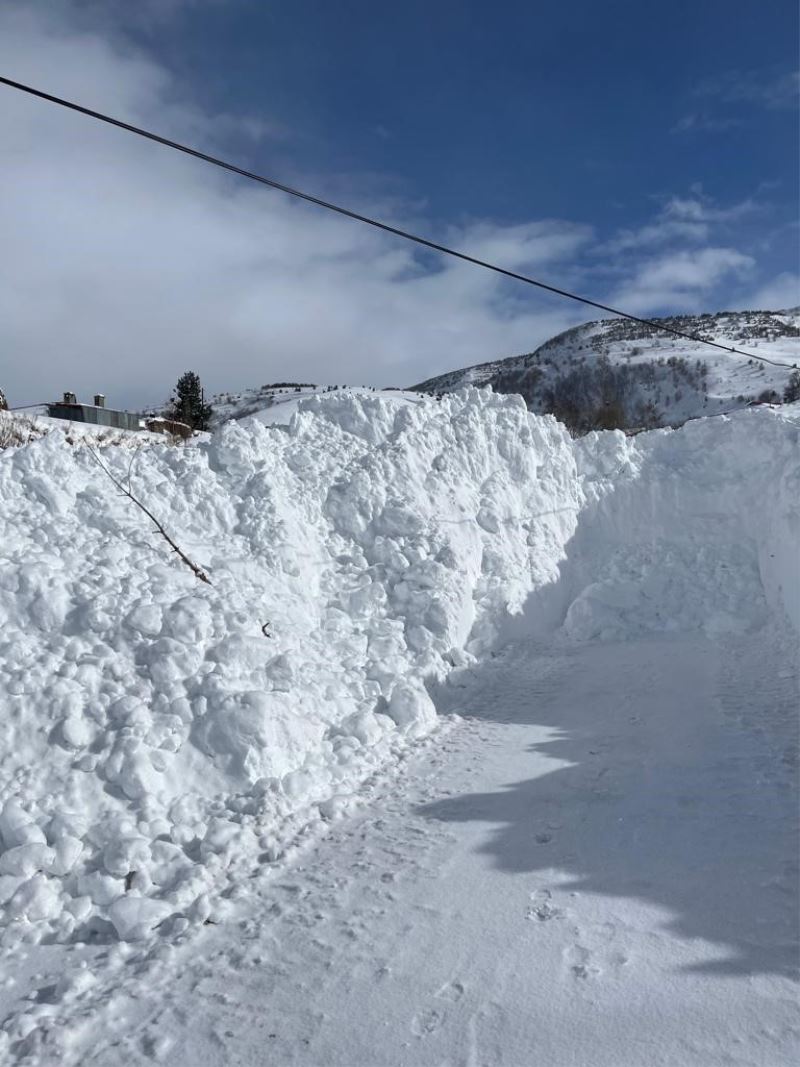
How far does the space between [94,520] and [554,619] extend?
23.9ft

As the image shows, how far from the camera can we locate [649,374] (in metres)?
90.2

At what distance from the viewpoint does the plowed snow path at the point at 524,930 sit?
3859 mm

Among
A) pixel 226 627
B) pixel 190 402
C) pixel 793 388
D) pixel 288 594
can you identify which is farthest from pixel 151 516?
pixel 793 388

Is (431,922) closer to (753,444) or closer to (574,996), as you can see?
(574,996)

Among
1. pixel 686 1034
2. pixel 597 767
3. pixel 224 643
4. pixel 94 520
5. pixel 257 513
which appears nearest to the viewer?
pixel 686 1034

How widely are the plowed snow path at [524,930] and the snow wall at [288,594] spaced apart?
28.0 inches

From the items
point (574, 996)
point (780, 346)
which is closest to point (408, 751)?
point (574, 996)

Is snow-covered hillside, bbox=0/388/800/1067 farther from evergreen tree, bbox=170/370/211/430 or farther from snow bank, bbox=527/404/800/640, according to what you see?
evergreen tree, bbox=170/370/211/430

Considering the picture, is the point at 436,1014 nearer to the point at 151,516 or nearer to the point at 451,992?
the point at 451,992

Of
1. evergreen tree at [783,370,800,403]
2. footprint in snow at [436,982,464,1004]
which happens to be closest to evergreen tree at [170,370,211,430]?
footprint in snow at [436,982,464,1004]

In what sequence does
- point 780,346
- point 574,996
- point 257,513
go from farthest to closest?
point 780,346 < point 257,513 < point 574,996

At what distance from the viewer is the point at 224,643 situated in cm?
762

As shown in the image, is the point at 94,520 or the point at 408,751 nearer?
the point at 408,751

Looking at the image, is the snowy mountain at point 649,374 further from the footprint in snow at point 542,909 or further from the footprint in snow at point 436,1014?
the footprint in snow at point 436,1014
